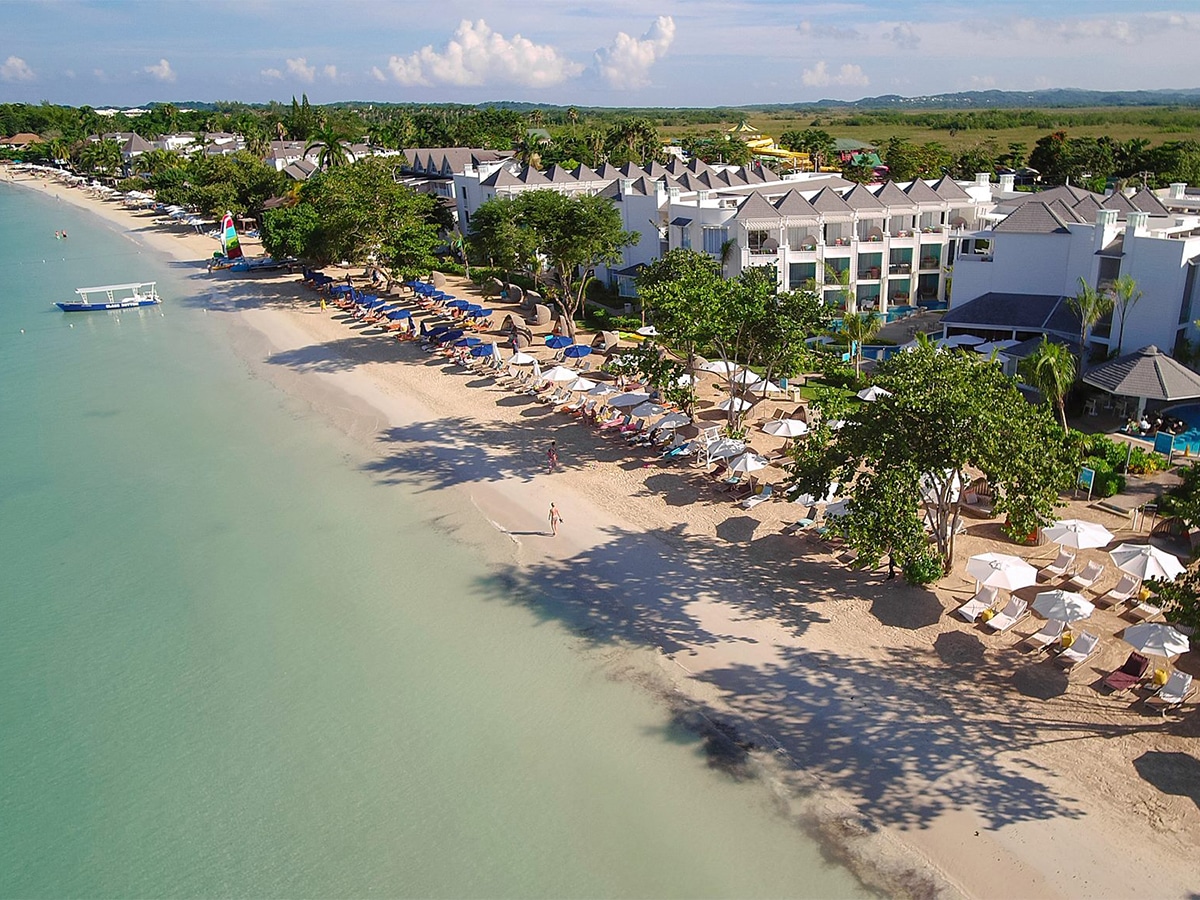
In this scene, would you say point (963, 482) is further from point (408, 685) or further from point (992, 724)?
point (408, 685)

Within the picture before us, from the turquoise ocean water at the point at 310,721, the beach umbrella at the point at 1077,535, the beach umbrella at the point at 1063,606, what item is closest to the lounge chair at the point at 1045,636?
the beach umbrella at the point at 1063,606

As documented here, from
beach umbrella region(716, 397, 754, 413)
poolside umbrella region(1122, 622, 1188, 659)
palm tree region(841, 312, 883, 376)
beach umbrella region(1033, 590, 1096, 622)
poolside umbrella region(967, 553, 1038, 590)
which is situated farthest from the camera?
palm tree region(841, 312, 883, 376)

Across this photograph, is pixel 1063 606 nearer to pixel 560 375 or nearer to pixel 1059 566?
pixel 1059 566

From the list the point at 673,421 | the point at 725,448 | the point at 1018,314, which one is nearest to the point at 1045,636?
the point at 725,448

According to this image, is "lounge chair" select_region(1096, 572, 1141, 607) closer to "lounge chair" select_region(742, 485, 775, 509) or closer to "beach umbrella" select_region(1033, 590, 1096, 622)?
"beach umbrella" select_region(1033, 590, 1096, 622)

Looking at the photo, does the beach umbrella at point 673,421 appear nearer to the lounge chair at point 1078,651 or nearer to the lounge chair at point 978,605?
the lounge chair at point 978,605

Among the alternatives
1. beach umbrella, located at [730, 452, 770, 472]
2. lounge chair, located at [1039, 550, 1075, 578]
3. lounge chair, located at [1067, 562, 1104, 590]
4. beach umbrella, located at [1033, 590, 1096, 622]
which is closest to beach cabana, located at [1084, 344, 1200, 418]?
lounge chair, located at [1039, 550, 1075, 578]
